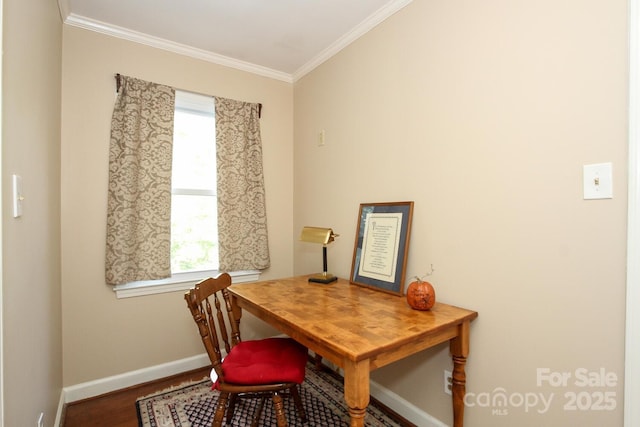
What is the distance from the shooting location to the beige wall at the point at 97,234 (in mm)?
2053

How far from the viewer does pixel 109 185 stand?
2.15 meters

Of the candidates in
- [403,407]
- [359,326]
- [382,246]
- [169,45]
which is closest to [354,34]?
[169,45]

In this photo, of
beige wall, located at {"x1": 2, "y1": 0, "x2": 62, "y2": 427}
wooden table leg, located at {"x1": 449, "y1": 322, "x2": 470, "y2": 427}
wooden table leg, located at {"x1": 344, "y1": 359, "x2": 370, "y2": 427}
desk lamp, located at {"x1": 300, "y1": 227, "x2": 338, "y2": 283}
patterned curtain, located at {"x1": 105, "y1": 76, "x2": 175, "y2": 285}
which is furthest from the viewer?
patterned curtain, located at {"x1": 105, "y1": 76, "x2": 175, "y2": 285}

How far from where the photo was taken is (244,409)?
6.43ft

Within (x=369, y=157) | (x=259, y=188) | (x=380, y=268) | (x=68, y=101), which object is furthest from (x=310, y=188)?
(x=68, y=101)

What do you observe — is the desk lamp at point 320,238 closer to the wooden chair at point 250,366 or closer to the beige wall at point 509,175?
the beige wall at point 509,175

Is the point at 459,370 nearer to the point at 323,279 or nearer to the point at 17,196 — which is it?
the point at 323,279

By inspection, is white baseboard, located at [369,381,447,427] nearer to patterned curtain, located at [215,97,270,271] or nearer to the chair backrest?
the chair backrest

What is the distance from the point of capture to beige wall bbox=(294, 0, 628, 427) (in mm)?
1131

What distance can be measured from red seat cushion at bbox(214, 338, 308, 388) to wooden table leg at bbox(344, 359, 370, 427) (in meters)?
0.45

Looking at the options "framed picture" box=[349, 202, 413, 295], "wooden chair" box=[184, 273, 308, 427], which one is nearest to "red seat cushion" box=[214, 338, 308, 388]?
"wooden chair" box=[184, 273, 308, 427]

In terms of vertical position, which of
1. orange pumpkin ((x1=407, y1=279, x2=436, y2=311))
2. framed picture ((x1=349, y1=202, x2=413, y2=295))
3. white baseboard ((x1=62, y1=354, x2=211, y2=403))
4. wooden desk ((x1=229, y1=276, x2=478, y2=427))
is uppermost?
framed picture ((x1=349, y1=202, x2=413, y2=295))

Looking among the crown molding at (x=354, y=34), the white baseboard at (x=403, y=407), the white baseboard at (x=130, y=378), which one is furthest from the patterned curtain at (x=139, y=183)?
the white baseboard at (x=403, y=407)

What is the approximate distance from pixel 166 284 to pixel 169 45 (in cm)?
185
